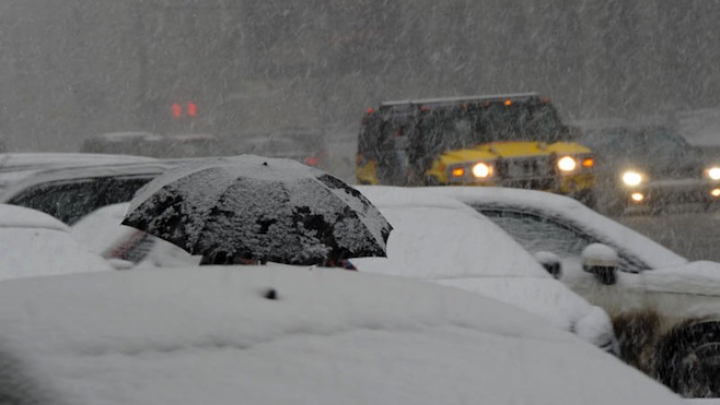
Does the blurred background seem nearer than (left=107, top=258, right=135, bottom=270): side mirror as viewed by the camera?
No

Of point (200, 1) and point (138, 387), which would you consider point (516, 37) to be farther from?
point (138, 387)

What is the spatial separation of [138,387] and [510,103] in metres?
13.2

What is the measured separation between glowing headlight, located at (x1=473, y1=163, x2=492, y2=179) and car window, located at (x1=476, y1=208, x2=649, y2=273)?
22.2ft

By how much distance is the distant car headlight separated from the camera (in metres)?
16.4

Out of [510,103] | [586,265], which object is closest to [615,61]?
[510,103]

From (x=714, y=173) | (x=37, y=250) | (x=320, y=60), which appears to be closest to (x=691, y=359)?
(x=37, y=250)

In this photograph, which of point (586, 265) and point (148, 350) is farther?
point (586, 265)

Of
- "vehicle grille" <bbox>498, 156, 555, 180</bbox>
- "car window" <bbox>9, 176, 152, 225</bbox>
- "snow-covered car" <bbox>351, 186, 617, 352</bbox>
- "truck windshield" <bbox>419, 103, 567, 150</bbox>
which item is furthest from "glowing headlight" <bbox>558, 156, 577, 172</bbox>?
"snow-covered car" <bbox>351, 186, 617, 352</bbox>

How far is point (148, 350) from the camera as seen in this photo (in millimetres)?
2156

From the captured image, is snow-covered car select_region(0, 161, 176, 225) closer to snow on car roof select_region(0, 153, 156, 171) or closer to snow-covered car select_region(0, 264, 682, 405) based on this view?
snow on car roof select_region(0, 153, 156, 171)

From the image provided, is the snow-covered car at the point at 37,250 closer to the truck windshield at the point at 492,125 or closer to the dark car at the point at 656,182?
the truck windshield at the point at 492,125

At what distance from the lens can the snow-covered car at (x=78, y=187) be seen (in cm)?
671

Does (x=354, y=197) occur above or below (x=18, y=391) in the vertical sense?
above

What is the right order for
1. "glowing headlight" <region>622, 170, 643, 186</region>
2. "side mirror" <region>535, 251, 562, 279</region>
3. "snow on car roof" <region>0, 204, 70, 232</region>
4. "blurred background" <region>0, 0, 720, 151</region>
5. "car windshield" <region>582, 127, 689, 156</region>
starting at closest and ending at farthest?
"snow on car roof" <region>0, 204, 70, 232</region>, "side mirror" <region>535, 251, 562, 279</region>, "glowing headlight" <region>622, 170, 643, 186</region>, "car windshield" <region>582, 127, 689, 156</region>, "blurred background" <region>0, 0, 720, 151</region>
